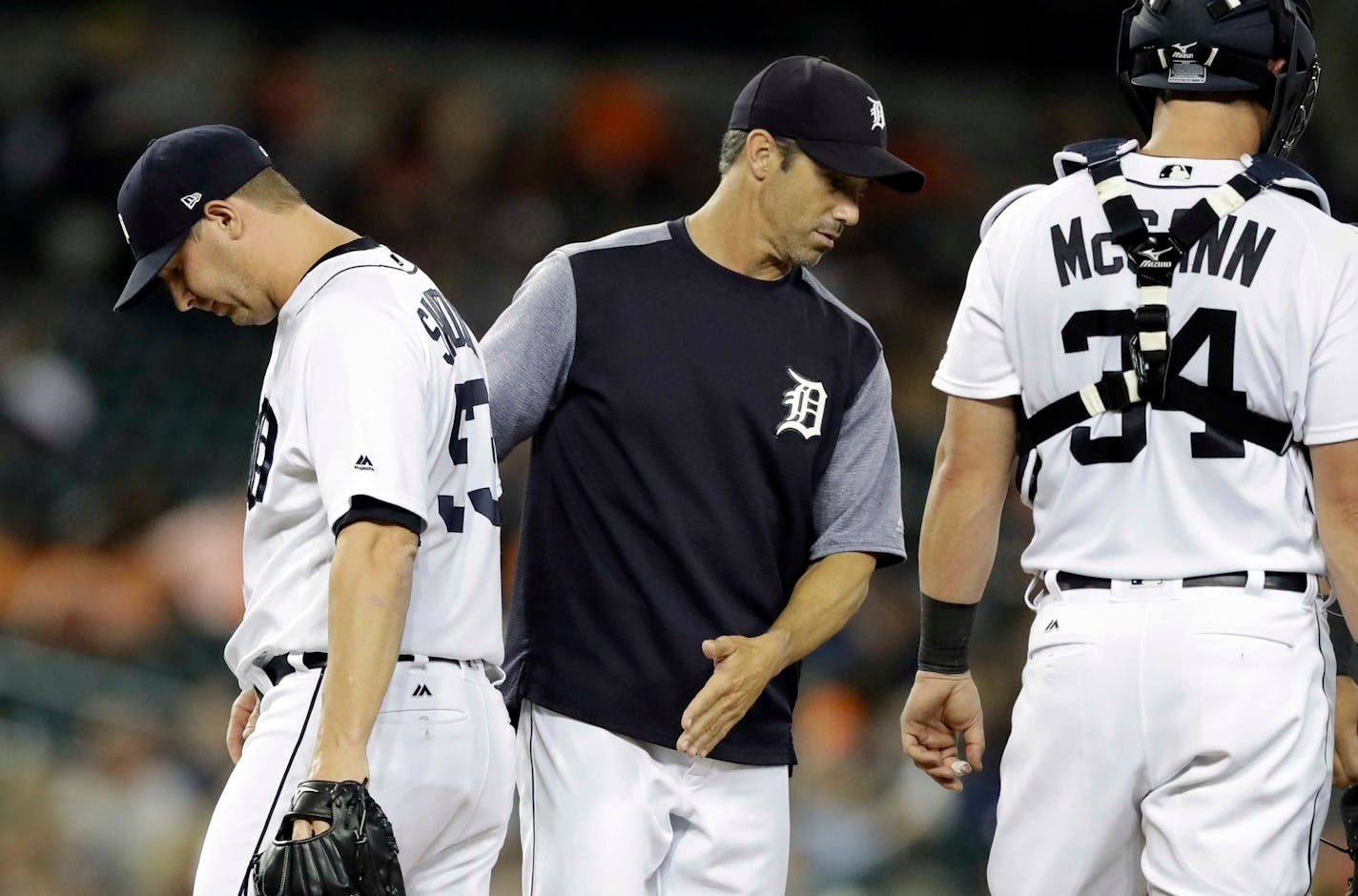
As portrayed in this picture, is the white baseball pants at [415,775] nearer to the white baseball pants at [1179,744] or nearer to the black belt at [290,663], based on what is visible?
the black belt at [290,663]

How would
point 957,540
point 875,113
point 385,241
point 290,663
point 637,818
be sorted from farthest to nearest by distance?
point 385,241, point 875,113, point 637,818, point 957,540, point 290,663

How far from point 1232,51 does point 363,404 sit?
5.42 ft

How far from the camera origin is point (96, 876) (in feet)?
23.1

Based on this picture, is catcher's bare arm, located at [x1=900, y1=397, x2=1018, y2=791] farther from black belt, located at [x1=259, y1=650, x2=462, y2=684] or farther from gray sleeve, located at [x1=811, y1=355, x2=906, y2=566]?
black belt, located at [x1=259, y1=650, x2=462, y2=684]

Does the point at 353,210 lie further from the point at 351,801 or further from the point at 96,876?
the point at 351,801

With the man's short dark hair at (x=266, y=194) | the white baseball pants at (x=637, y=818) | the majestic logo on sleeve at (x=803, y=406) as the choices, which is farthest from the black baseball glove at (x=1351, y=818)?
the man's short dark hair at (x=266, y=194)

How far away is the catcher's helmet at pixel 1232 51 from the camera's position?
303 centimetres

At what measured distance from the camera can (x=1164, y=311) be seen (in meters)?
2.90

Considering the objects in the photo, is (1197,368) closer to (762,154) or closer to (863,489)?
(863,489)

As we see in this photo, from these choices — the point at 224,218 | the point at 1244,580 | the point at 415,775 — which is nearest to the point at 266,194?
the point at 224,218

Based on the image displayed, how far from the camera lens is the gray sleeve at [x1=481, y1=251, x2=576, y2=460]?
362 centimetres

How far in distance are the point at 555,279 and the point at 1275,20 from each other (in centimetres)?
155

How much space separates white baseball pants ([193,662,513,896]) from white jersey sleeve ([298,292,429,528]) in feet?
1.20

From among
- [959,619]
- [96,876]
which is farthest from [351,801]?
[96,876]
